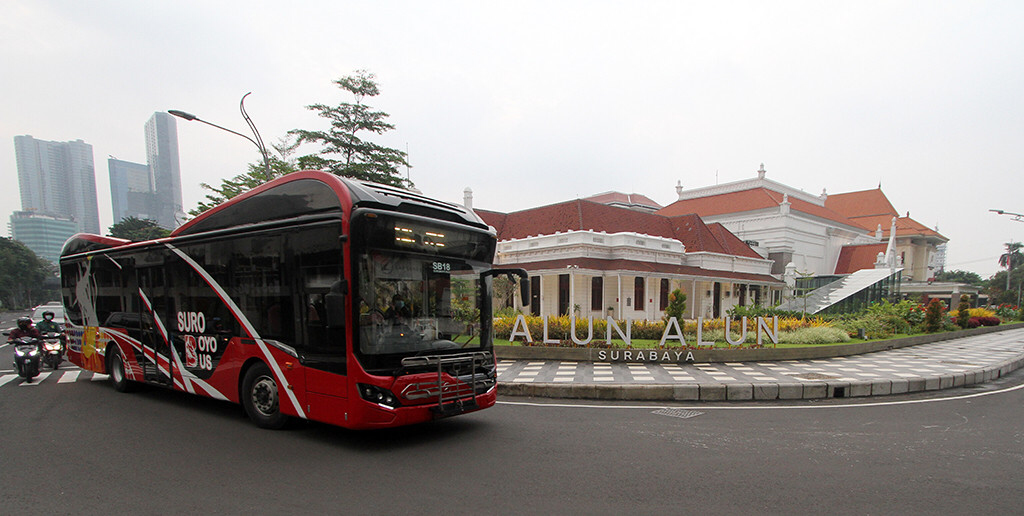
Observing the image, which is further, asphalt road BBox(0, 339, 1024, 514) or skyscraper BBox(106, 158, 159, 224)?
skyscraper BBox(106, 158, 159, 224)

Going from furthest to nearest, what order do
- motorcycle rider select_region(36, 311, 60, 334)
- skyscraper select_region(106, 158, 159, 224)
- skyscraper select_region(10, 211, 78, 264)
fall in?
skyscraper select_region(106, 158, 159, 224), skyscraper select_region(10, 211, 78, 264), motorcycle rider select_region(36, 311, 60, 334)

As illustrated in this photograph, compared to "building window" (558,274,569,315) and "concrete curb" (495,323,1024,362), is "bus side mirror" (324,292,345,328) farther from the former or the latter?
"building window" (558,274,569,315)

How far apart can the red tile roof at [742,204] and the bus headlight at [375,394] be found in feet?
129

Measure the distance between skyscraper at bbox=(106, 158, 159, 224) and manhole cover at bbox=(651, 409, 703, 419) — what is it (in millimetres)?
129748

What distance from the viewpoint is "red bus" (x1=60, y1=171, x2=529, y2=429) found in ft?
16.2

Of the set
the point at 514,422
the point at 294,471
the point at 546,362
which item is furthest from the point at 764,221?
the point at 294,471

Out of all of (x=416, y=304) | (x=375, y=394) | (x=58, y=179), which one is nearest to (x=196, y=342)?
(x=375, y=394)

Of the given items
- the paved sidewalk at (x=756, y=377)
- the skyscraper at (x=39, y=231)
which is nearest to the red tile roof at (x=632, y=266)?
the paved sidewalk at (x=756, y=377)

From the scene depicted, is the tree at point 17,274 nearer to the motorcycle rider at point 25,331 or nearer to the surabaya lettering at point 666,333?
the motorcycle rider at point 25,331

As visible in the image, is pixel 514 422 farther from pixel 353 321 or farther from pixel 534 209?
pixel 534 209

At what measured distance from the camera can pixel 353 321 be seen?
4887mm

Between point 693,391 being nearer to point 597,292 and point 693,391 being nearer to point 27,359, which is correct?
point 27,359

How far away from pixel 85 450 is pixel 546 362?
8865 mm

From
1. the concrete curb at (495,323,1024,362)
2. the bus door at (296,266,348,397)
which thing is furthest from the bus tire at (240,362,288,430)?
the concrete curb at (495,323,1024,362)
